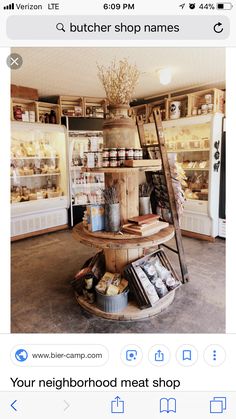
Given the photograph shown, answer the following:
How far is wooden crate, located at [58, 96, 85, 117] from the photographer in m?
4.22

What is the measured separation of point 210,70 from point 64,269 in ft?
9.28

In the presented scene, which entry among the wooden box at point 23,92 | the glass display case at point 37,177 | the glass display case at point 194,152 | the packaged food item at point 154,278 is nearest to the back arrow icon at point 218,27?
the packaged food item at point 154,278

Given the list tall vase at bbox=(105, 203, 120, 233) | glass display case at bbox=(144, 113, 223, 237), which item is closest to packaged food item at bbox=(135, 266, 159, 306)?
tall vase at bbox=(105, 203, 120, 233)

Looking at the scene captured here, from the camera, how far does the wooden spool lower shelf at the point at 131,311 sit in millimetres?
1745

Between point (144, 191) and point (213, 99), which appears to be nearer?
point (144, 191)

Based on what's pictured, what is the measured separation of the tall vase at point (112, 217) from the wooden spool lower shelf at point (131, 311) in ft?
1.86

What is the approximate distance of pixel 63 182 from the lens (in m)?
4.45

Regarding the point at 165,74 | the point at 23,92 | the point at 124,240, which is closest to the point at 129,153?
the point at 124,240

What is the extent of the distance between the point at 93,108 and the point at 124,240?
339 centimetres
